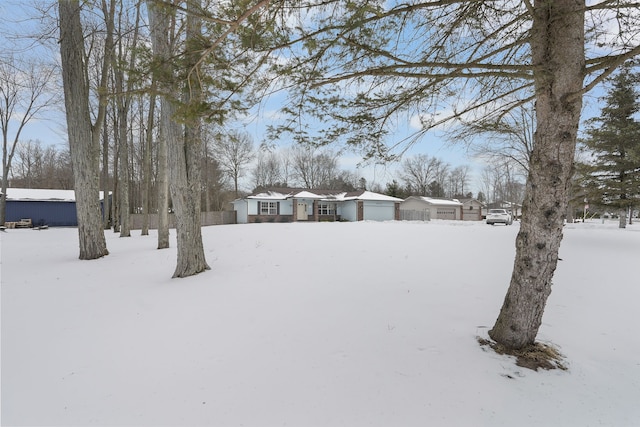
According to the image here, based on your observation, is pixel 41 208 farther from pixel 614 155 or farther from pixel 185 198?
pixel 614 155

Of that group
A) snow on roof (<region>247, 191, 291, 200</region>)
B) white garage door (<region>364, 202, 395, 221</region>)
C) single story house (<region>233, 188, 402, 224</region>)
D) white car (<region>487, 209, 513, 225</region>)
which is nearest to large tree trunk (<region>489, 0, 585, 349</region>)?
single story house (<region>233, 188, 402, 224</region>)

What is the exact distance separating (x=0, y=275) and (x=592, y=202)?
19708 mm

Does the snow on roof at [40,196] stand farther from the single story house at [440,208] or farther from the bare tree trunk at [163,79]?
the single story house at [440,208]

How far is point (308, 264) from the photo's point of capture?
616cm

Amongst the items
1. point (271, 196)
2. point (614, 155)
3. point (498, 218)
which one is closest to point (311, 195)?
point (271, 196)

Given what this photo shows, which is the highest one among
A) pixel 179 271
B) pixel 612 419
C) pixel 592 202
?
pixel 592 202

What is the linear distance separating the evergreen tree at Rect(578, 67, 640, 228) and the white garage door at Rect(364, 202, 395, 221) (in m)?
15.7

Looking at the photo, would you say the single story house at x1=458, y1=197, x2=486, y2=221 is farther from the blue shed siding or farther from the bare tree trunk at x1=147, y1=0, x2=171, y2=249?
the blue shed siding

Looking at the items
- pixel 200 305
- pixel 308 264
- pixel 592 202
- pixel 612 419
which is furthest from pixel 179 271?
pixel 592 202

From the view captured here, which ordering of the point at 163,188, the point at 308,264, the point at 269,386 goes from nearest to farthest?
the point at 269,386 < the point at 308,264 < the point at 163,188

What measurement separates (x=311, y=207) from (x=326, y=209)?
1.68m

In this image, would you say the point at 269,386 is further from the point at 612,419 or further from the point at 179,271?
the point at 179,271

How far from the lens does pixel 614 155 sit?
13492 mm

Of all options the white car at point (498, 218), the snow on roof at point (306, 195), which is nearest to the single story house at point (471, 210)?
the white car at point (498, 218)
